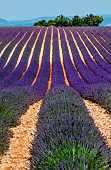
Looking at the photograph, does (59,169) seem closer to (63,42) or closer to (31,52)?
(31,52)

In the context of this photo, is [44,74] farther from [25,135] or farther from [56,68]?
[25,135]

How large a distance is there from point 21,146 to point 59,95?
4.22 m

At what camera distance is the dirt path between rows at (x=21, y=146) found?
7.91 meters

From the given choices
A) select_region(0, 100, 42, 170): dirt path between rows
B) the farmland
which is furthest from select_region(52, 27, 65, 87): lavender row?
select_region(0, 100, 42, 170): dirt path between rows

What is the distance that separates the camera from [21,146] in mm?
9148

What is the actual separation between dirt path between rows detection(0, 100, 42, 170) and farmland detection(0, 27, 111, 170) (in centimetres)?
19

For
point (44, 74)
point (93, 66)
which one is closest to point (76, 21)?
point (93, 66)

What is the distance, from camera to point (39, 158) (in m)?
6.41

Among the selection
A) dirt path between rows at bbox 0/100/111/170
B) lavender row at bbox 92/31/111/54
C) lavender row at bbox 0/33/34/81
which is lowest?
lavender row at bbox 0/33/34/81

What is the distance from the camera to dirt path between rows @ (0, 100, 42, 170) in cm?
791

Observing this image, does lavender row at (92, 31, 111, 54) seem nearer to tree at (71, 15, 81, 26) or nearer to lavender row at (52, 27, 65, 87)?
lavender row at (52, 27, 65, 87)

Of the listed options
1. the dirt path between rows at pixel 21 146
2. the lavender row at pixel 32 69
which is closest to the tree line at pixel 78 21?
the lavender row at pixel 32 69

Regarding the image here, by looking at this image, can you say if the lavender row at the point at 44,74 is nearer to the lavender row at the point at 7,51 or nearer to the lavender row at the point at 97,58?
the lavender row at the point at 7,51

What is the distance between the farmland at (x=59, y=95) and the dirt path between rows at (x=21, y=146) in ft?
0.63
